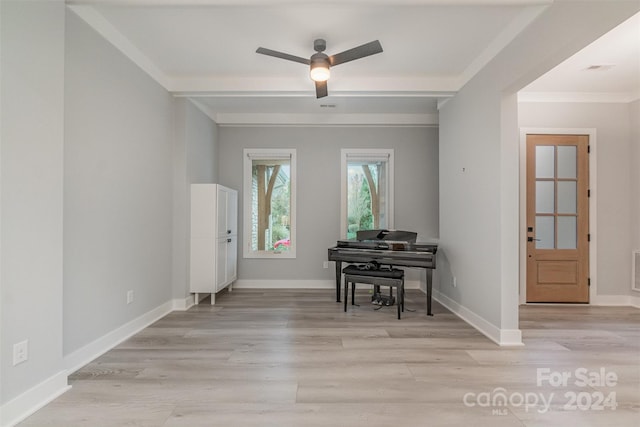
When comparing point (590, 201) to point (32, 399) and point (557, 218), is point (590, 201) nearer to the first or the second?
point (557, 218)

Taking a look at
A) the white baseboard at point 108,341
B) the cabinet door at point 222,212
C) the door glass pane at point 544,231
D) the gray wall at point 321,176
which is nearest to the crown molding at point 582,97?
the gray wall at point 321,176

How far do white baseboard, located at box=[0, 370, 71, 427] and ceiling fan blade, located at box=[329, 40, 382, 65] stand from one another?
3.07m

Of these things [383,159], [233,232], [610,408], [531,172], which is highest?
[383,159]

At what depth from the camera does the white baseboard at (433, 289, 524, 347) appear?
2.90 meters

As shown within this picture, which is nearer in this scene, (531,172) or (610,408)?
(610,408)

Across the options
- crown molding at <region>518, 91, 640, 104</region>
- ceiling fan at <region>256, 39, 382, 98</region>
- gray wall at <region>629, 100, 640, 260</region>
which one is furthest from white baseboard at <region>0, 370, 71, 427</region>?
gray wall at <region>629, 100, 640, 260</region>

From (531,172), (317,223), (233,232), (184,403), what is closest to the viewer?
(184,403)

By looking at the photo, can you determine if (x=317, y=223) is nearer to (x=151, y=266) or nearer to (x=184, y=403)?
(x=151, y=266)

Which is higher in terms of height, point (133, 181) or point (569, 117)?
point (569, 117)

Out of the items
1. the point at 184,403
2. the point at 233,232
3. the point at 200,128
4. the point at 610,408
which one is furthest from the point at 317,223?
the point at 610,408

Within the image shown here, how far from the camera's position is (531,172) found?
4309 mm

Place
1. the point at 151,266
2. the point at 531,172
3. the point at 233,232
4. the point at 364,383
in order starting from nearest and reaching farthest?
1. the point at 364,383
2. the point at 151,266
3. the point at 531,172
4. the point at 233,232

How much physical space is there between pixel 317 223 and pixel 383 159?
1524mm

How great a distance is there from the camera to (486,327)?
3176 mm
